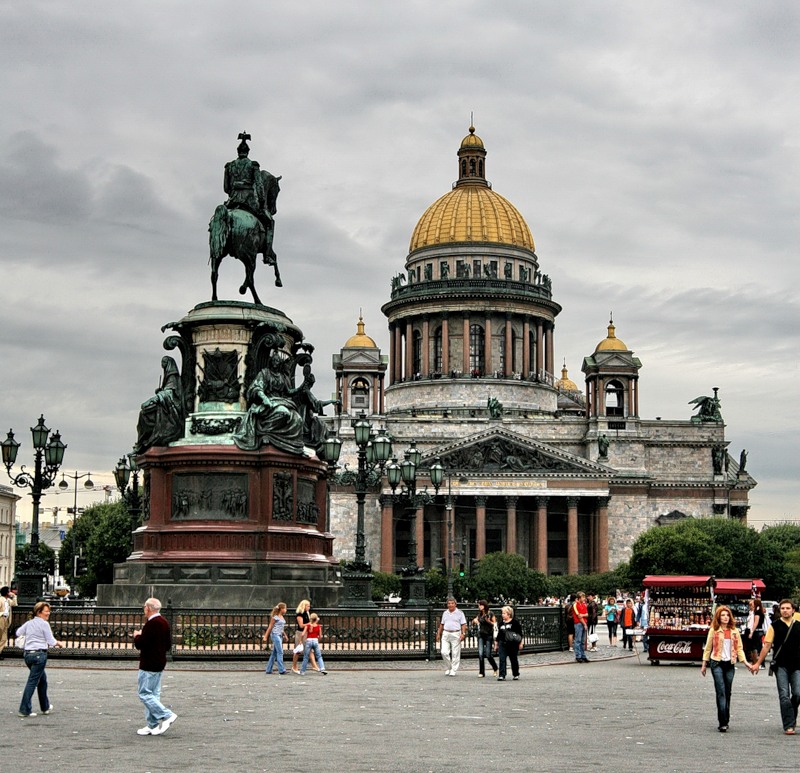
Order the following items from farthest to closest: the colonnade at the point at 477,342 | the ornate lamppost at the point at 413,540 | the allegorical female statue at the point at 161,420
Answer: the colonnade at the point at 477,342 < the ornate lamppost at the point at 413,540 < the allegorical female statue at the point at 161,420

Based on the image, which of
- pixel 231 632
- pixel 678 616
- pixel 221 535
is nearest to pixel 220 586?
pixel 221 535

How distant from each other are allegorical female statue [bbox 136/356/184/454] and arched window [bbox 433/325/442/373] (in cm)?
9834

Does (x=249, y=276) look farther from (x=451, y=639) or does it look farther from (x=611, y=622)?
(x=611, y=622)

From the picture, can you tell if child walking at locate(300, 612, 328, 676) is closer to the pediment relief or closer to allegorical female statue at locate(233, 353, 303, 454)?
allegorical female statue at locate(233, 353, 303, 454)

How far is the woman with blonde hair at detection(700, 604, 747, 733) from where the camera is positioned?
20000 mm

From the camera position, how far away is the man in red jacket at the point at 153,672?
18359 mm

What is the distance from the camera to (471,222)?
133750 mm

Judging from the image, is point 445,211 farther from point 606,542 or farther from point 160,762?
point 160,762

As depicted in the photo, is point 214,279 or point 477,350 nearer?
point 214,279

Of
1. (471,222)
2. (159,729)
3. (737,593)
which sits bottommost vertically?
(159,729)

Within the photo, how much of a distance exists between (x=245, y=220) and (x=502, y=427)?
84174 mm

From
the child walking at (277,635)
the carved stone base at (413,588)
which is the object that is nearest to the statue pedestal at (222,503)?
the child walking at (277,635)

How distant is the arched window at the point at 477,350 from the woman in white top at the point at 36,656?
111646 mm

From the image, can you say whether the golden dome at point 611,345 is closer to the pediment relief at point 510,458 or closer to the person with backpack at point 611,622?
the pediment relief at point 510,458
